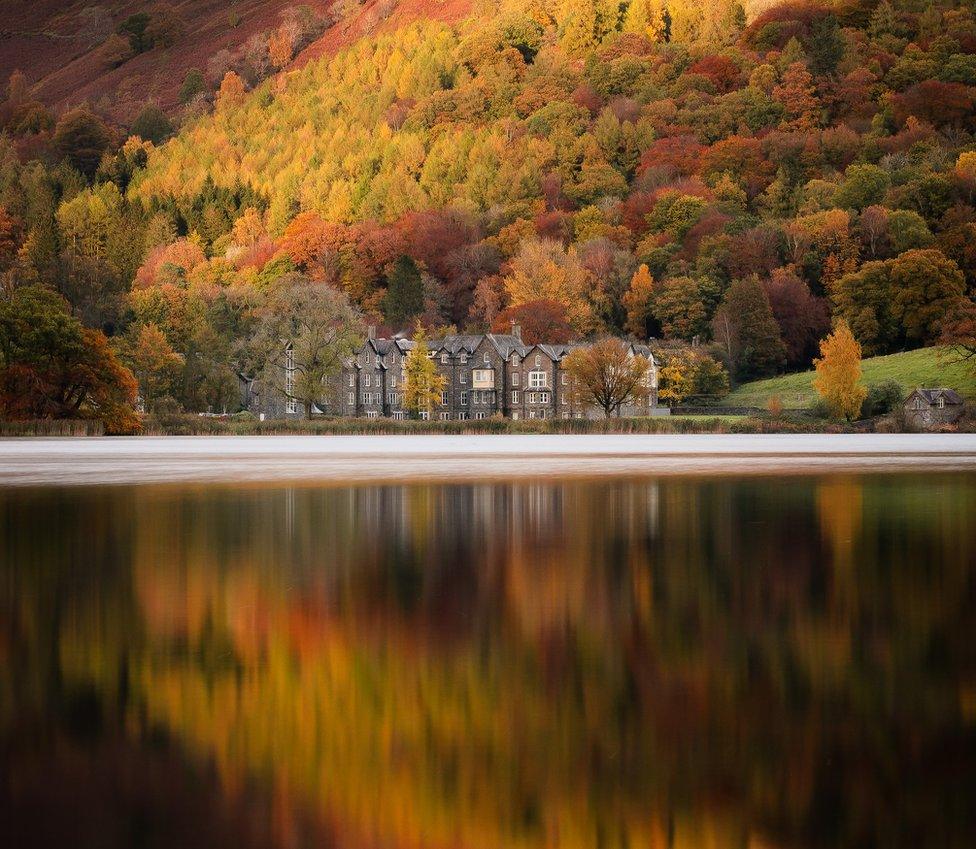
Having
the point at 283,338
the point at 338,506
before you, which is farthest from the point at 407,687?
the point at 283,338

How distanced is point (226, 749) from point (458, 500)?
902 inches

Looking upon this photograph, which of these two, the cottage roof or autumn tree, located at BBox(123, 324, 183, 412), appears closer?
autumn tree, located at BBox(123, 324, 183, 412)

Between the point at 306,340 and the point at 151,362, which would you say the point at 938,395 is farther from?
the point at 151,362

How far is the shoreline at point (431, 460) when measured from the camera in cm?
4412

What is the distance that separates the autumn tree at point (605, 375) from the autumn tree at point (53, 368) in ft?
125

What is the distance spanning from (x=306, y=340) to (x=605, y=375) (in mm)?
23632

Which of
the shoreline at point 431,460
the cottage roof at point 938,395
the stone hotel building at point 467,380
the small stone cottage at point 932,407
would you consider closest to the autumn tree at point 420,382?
the stone hotel building at point 467,380

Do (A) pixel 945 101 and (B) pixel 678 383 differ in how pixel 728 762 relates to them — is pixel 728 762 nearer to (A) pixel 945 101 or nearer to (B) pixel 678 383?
(B) pixel 678 383

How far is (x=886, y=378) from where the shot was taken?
115 m

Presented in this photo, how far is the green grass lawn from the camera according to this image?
111 m

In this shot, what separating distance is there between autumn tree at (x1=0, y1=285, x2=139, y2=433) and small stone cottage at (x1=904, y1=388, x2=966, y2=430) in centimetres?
5437

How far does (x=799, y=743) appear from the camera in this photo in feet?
34.6

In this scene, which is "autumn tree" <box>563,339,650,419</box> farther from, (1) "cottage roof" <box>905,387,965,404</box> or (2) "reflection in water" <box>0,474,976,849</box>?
(2) "reflection in water" <box>0,474,976,849</box>

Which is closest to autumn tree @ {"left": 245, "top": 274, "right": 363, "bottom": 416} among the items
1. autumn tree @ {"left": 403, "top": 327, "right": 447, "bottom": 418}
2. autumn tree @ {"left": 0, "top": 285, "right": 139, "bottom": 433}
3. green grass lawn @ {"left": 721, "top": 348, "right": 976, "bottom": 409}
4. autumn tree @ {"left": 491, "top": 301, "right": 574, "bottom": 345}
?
autumn tree @ {"left": 403, "top": 327, "right": 447, "bottom": 418}
